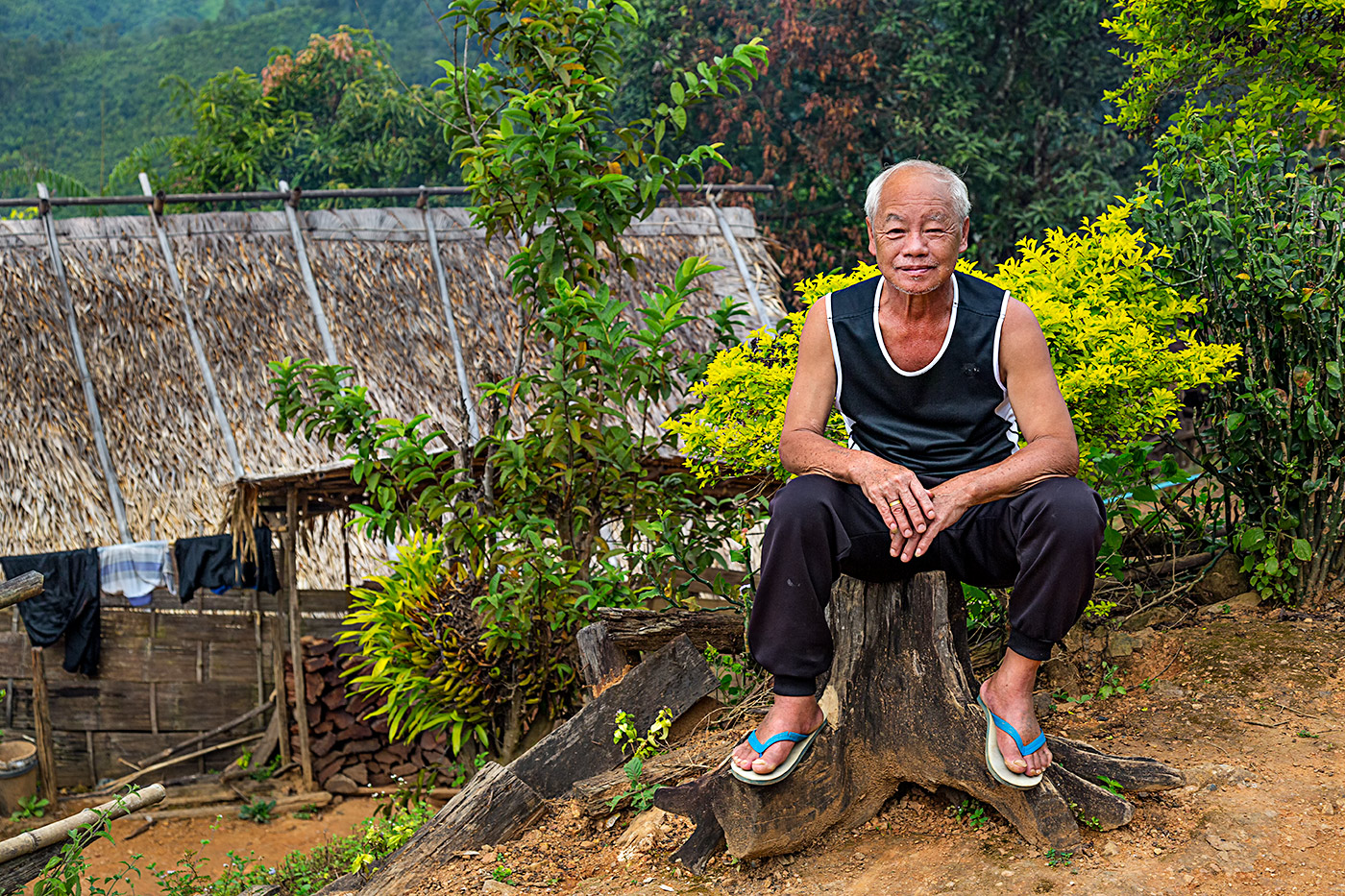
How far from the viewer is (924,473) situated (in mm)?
2549

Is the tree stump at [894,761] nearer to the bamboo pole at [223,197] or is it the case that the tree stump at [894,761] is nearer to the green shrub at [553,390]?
the green shrub at [553,390]

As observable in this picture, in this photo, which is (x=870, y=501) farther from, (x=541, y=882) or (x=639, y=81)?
(x=639, y=81)

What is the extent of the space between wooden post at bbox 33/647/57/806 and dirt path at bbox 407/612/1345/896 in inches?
238

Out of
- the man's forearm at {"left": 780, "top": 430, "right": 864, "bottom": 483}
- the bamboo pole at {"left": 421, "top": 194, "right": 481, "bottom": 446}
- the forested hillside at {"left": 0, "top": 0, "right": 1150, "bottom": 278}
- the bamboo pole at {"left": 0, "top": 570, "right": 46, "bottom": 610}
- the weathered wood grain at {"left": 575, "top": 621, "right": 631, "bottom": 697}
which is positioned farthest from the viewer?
the forested hillside at {"left": 0, "top": 0, "right": 1150, "bottom": 278}

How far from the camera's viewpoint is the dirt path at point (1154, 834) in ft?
7.50

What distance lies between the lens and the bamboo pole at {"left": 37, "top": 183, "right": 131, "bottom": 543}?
7.27 m

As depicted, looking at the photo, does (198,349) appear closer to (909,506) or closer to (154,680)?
(154,680)

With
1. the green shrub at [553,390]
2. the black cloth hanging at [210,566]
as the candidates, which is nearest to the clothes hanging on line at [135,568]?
the black cloth hanging at [210,566]

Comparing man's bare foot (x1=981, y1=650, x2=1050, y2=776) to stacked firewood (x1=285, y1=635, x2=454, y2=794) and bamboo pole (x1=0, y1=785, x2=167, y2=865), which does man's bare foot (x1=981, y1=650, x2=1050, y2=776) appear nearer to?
bamboo pole (x1=0, y1=785, x2=167, y2=865)

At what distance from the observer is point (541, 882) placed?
2.70 m

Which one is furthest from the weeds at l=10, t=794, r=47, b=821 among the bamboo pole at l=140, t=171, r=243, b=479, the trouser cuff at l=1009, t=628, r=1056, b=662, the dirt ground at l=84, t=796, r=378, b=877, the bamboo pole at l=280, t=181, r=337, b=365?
the trouser cuff at l=1009, t=628, r=1056, b=662

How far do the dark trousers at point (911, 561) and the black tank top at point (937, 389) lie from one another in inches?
8.1

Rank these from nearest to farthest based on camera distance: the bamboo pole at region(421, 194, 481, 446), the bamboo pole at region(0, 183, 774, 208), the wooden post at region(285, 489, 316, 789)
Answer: the wooden post at region(285, 489, 316, 789), the bamboo pole at region(0, 183, 774, 208), the bamboo pole at region(421, 194, 481, 446)

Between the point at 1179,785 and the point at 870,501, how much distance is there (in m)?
1.04
